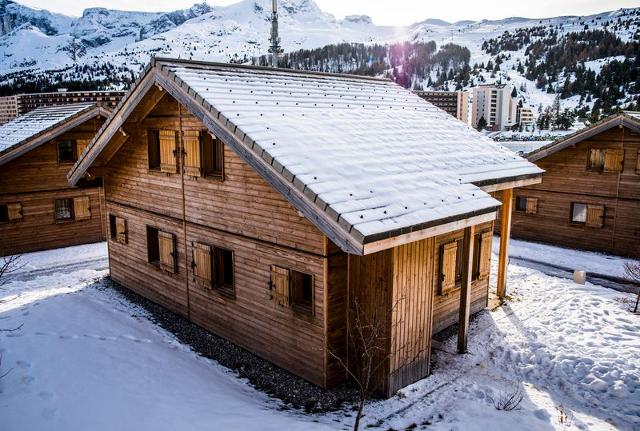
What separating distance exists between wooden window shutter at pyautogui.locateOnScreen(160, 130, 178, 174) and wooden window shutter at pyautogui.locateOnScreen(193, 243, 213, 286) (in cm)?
234

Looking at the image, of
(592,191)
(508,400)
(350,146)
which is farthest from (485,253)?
(592,191)

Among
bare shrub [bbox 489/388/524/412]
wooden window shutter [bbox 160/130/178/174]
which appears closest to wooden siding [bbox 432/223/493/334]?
bare shrub [bbox 489/388/524/412]

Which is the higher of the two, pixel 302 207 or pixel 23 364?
pixel 302 207

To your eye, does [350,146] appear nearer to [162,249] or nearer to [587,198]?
[162,249]

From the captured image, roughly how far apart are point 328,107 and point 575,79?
105m

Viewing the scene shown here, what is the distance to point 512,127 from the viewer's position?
59.5 m

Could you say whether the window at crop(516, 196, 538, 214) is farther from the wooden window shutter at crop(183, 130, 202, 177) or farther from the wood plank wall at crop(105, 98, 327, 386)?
the wooden window shutter at crop(183, 130, 202, 177)

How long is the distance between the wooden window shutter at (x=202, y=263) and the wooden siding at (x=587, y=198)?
1720cm

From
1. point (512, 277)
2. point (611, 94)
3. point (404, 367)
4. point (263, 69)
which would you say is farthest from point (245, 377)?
point (611, 94)

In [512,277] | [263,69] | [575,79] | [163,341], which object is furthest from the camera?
[575,79]

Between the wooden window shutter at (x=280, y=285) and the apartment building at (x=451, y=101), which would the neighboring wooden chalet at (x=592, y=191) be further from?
the apartment building at (x=451, y=101)

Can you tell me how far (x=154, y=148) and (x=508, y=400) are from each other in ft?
37.2

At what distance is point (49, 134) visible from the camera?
20.8 m

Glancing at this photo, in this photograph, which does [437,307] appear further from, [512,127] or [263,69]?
[512,127]
